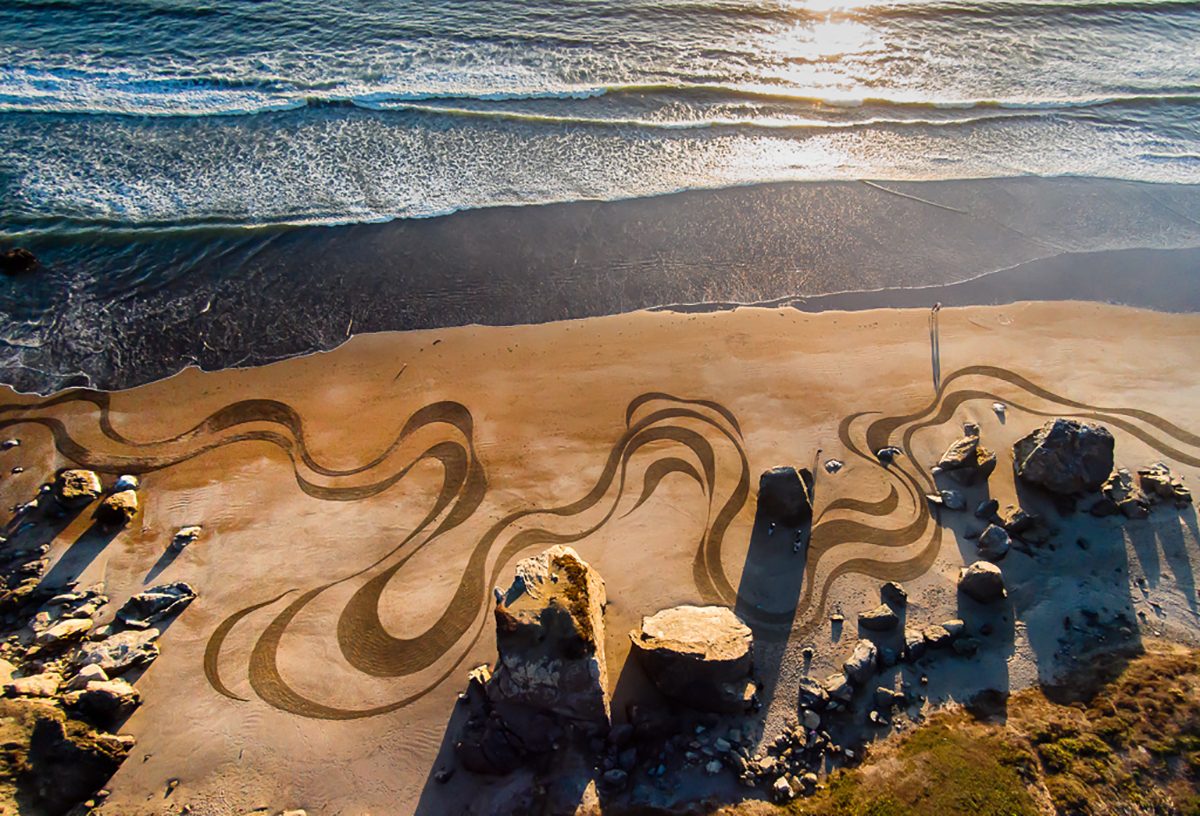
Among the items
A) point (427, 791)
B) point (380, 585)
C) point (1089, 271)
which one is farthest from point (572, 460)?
point (1089, 271)

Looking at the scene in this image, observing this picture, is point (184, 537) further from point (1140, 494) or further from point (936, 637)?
point (1140, 494)

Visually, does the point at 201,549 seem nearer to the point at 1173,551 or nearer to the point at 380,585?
the point at 380,585

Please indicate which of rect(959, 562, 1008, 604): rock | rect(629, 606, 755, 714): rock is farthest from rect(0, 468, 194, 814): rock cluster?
rect(959, 562, 1008, 604): rock

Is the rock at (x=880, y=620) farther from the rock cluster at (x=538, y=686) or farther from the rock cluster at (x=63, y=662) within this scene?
the rock cluster at (x=63, y=662)

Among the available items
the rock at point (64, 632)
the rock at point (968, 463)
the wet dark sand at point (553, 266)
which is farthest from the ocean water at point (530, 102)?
Answer: the rock at point (64, 632)

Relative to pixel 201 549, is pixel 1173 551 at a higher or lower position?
lower

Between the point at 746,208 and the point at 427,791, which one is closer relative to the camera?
the point at 427,791

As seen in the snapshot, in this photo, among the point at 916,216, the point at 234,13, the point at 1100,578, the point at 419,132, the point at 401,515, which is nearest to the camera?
the point at 1100,578

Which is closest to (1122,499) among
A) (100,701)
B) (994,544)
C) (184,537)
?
(994,544)
